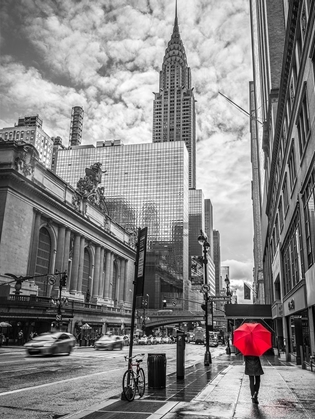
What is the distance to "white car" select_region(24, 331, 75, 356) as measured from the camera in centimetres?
2797

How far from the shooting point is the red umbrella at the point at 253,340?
1003cm

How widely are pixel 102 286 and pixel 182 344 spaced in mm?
77588

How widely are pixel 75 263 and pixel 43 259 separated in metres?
10.2

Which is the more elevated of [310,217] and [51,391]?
[310,217]

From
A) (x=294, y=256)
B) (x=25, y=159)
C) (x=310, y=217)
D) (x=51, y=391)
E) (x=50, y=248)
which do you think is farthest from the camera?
(x=50, y=248)

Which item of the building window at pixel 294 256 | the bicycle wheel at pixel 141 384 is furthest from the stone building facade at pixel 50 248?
the bicycle wheel at pixel 141 384

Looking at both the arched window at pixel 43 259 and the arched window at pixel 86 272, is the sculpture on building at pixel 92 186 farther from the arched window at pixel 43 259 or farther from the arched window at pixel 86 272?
the arched window at pixel 43 259

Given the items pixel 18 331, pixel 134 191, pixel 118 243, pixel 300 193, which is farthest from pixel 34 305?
pixel 134 191

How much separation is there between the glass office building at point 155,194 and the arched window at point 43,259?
295ft

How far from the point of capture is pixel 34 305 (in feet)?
159

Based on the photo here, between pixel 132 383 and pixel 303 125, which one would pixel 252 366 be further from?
pixel 303 125

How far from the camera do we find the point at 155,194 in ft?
530

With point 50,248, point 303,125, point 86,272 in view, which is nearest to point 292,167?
point 303,125

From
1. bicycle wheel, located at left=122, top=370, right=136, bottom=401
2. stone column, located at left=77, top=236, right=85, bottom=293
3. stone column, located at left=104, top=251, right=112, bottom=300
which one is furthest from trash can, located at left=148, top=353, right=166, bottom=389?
stone column, located at left=104, top=251, right=112, bottom=300
